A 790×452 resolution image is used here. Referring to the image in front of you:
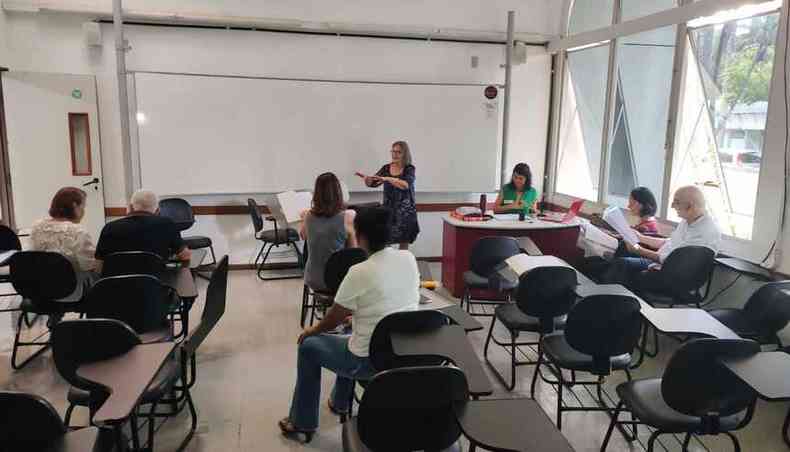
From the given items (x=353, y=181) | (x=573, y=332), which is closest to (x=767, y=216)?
(x=573, y=332)

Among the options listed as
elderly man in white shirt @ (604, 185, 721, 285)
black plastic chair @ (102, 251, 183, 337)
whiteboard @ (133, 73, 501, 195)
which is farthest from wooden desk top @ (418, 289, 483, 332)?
whiteboard @ (133, 73, 501, 195)

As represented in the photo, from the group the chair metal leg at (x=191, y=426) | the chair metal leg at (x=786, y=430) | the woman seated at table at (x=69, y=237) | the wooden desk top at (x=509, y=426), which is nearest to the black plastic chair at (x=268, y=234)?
the woman seated at table at (x=69, y=237)

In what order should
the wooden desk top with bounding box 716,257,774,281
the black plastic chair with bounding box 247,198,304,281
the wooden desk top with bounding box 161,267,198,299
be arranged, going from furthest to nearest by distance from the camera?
the black plastic chair with bounding box 247,198,304,281 < the wooden desk top with bounding box 716,257,774,281 < the wooden desk top with bounding box 161,267,198,299

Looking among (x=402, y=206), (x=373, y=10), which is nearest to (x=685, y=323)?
(x=402, y=206)

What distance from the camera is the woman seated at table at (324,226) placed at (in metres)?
3.71

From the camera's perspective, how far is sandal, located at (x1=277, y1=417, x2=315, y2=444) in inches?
110

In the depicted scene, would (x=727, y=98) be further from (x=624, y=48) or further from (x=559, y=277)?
(x=559, y=277)

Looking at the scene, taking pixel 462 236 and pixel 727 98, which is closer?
pixel 727 98

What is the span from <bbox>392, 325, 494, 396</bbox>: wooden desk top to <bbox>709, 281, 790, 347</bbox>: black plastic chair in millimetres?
1808

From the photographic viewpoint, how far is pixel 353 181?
6.20 metres

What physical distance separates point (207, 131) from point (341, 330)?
2.98 m

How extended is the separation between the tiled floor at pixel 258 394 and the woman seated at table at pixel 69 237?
679 millimetres

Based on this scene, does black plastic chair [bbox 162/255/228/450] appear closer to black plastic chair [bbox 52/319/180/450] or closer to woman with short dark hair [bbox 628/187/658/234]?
black plastic chair [bbox 52/319/180/450]

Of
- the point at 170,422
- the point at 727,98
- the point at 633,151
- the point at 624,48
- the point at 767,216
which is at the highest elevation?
the point at 624,48
